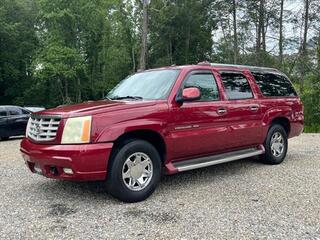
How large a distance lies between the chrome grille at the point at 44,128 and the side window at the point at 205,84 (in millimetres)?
2057

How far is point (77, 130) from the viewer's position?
16.2 feet

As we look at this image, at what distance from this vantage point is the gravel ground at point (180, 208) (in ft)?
13.8

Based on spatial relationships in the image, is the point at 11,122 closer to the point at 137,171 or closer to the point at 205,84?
the point at 205,84

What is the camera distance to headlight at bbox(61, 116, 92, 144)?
4.92 m

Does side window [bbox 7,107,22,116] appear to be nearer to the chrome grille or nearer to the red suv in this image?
the red suv

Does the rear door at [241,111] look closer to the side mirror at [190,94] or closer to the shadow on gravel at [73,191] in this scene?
the side mirror at [190,94]

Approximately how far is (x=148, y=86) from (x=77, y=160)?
76.0 inches

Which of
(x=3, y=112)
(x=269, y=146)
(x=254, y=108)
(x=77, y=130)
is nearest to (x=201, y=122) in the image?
(x=254, y=108)

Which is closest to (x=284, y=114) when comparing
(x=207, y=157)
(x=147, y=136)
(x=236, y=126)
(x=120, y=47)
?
(x=236, y=126)

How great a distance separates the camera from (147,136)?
5602mm

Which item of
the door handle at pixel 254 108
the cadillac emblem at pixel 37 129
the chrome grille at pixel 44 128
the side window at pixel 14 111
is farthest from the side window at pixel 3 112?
the door handle at pixel 254 108

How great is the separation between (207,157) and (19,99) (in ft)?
119

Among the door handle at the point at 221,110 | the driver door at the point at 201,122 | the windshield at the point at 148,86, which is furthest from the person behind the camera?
the door handle at the point at 221,110

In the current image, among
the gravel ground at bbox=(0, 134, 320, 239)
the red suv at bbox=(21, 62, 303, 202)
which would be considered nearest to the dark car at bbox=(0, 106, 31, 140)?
the gravel ground at bbox=(0, 134, 320, 239)
